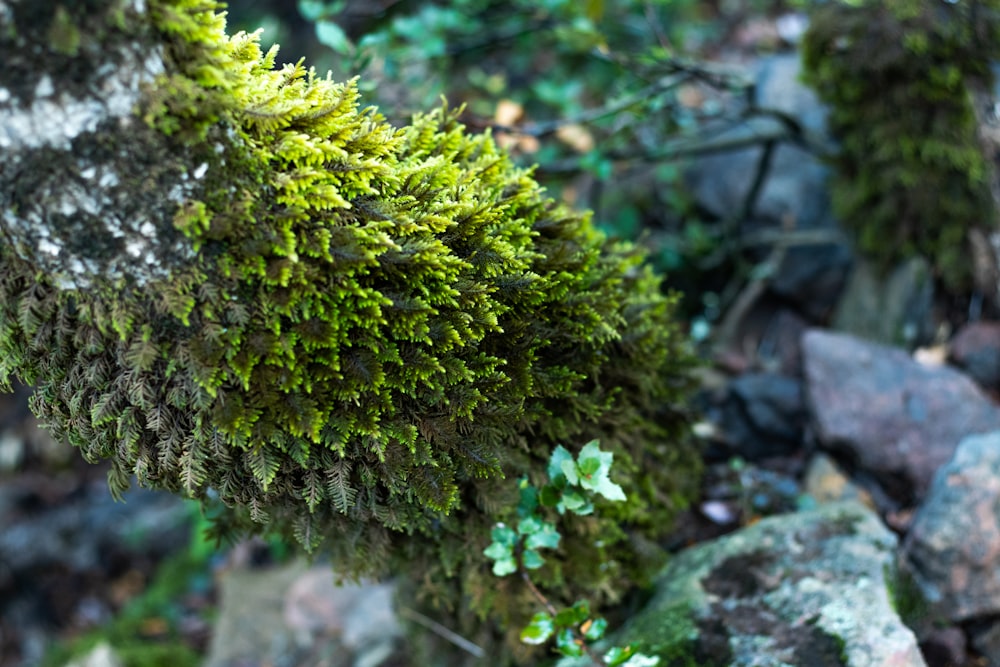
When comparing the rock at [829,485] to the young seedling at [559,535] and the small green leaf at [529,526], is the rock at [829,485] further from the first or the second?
the small green leaf at [529,526]

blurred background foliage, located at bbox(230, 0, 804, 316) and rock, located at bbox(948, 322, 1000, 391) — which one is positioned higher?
blurred background foliage, located at bbox(230, 0, 804, 316)

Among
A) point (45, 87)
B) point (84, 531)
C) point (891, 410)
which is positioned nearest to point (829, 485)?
point (891, 410)

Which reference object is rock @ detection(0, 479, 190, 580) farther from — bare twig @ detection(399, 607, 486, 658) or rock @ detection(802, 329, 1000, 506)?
rock @ detection(802, 329, 1000, 506)

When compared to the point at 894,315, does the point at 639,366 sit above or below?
above

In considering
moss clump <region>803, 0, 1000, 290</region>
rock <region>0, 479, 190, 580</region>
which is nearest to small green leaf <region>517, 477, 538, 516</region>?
moss clump <region>803, 0, 1000, 290</region>

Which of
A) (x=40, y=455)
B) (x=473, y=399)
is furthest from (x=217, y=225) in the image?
(x=40, y=455)

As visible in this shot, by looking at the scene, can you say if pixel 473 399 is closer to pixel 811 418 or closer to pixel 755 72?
pixel 811 418
